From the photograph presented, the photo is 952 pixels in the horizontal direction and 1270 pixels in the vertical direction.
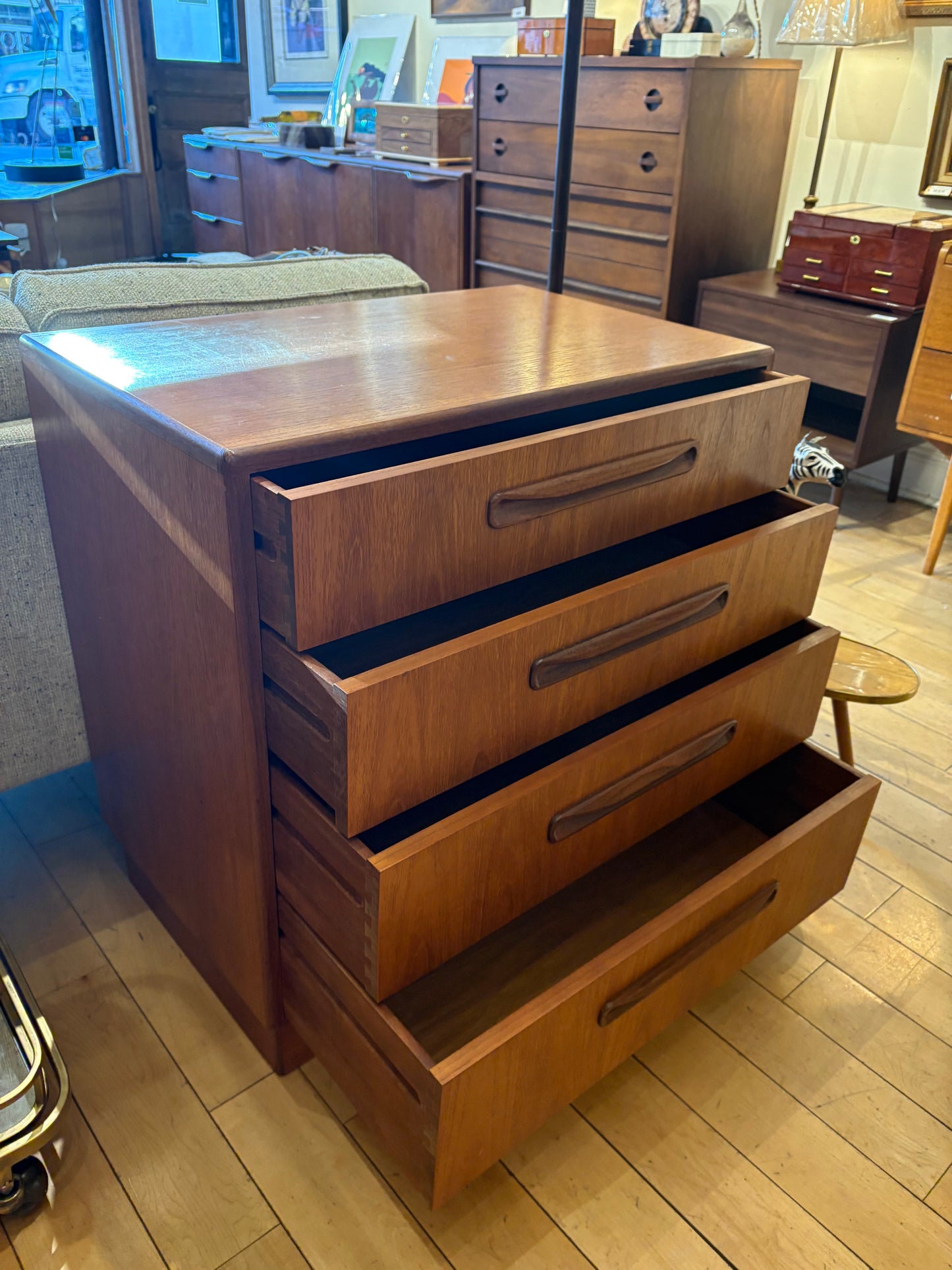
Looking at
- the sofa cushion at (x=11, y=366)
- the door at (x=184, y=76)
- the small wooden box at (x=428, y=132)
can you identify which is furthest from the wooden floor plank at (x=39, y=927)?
the door at (x=184, y=76)

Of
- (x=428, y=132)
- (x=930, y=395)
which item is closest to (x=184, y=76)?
(x=428, y=132)

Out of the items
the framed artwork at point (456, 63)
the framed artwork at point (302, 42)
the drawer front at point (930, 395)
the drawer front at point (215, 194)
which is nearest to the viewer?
the drawer front at point (930, 395)

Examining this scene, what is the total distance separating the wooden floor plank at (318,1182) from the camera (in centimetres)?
87

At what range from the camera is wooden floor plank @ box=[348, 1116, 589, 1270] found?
2.85 feet

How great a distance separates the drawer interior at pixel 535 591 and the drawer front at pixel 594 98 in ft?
5.44

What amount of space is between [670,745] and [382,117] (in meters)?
3.11

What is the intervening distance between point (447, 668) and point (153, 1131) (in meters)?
0.62

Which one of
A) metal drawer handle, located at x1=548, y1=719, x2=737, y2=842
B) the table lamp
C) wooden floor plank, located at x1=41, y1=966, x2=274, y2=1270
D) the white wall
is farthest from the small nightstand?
wooden floor plank, located at x1=41, y1=966, x2=274, y2=1270

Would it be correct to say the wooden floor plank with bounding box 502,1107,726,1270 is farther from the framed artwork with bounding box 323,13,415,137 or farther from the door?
the door

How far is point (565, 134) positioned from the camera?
124 cm

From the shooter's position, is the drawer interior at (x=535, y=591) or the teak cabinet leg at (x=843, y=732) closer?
the drawer interior at (x=535, y=591)

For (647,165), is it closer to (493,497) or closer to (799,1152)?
(493,497)

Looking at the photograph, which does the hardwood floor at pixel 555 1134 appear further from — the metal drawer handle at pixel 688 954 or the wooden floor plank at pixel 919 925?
the metal drawer handle at pixel 688 954

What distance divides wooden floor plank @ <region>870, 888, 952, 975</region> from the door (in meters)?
4.78
